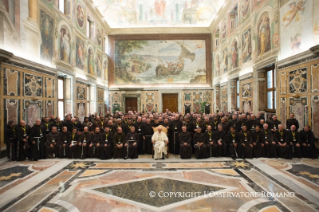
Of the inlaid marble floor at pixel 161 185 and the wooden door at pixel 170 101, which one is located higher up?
the wooden door at pixel 170 101

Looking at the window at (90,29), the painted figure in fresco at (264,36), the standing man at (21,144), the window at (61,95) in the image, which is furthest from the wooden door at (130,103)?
the standing man at (21,144)

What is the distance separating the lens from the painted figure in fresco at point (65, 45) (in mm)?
11406

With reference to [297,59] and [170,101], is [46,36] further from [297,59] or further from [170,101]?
[170,101]

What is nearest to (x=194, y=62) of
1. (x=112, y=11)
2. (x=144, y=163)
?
(x=112, y=11)

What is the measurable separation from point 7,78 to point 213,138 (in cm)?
851

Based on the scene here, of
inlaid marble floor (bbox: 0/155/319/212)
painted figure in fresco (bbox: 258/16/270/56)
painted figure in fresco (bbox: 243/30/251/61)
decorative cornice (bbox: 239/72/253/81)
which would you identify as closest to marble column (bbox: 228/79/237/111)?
decorative cornice (bbox: 239/72/253/81)

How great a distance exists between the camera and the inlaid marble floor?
4.08m

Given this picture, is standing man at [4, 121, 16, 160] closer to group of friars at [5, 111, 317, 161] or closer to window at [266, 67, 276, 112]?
group of friars at [5, 111, 317, 161]

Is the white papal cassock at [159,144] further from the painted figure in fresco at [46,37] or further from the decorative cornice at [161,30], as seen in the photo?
the decorative cornice at [161,30]

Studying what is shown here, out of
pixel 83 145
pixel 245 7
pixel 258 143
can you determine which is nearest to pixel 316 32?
pixel 258 143

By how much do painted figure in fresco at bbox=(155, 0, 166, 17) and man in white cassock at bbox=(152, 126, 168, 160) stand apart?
17156 mm

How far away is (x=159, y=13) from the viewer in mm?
21250

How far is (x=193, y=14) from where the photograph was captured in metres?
21.0

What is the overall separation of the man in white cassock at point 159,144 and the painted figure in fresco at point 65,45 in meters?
7.63
